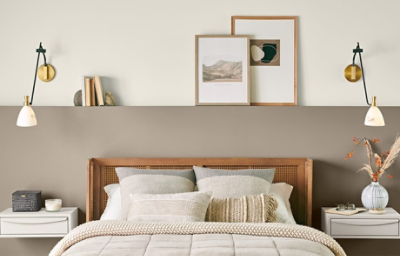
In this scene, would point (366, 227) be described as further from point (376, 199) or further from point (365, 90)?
point (365, 90)

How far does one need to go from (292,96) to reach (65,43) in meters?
1.87

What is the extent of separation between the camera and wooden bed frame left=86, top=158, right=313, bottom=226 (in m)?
4.21

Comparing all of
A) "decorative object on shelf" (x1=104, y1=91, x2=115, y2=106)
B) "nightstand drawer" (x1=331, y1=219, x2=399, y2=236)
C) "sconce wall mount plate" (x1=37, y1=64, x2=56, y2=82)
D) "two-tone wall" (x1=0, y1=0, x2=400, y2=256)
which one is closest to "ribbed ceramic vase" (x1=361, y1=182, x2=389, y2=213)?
"nightstand drawer" (x1=331, y1=219, x2=399, y2=236)

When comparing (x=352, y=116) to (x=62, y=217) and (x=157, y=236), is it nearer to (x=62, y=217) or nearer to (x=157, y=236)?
(x=157, y=236)

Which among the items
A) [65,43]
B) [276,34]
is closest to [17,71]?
[65,43]

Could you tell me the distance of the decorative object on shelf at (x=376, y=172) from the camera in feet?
13.2

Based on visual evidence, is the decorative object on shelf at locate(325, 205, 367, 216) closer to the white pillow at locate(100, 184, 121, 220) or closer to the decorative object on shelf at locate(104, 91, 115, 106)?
the white pillow at locate(100, 184, 121, 220)

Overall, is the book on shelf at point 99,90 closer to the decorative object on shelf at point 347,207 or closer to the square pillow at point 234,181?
the square pillow at point 234,181

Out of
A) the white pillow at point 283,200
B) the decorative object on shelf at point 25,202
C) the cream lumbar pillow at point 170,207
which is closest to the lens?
the cream lumbar pillow at point 170,207

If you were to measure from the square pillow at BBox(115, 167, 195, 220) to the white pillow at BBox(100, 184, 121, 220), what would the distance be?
3.3 inches

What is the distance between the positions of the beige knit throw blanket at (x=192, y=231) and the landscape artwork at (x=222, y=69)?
4.74 ft

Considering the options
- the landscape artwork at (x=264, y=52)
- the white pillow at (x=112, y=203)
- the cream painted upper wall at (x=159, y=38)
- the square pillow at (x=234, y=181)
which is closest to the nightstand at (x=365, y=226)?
the square pillow at (x=234, y=181)

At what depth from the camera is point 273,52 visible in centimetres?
428

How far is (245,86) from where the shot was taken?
4262mm
